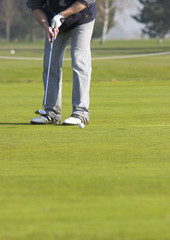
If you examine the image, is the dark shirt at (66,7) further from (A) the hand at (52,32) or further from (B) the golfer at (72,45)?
(A) the hand at (52,32)

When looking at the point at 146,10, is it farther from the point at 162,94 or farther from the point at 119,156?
the point at 119,156

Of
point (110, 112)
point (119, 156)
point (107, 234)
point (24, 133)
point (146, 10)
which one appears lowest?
point (107, 234)

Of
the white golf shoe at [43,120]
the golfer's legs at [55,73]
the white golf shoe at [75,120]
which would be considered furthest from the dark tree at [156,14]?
the white golf shoe at [75,120]

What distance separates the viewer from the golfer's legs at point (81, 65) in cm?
652

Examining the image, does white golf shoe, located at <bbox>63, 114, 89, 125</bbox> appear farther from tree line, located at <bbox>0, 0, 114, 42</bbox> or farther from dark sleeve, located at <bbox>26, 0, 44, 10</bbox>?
tree line, located at <bbox>0, 0, 114, 42</bbox>

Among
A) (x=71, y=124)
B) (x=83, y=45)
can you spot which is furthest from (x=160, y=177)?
(x=83, y=45)

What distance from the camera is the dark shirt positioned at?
21.2 feet

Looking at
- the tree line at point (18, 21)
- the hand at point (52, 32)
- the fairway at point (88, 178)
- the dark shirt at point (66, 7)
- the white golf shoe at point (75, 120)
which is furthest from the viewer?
the tree line at point (18, 21)

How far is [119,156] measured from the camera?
4277mm

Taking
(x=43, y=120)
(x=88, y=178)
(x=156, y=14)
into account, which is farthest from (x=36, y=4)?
(x=156, y=14)

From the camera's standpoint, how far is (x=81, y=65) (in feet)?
21.5

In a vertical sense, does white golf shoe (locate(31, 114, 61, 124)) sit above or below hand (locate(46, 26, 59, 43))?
below

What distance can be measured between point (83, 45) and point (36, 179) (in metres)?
3.17

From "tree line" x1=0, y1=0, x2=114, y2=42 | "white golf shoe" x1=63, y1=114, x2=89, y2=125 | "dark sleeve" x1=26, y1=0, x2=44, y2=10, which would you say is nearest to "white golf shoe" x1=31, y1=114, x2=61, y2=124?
"white golf shoe" x1=63, y1=114, x2=89, y2=125
